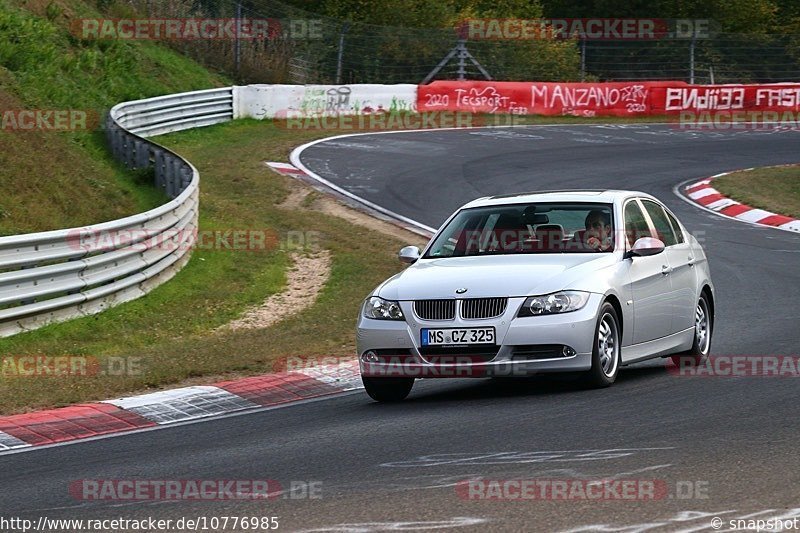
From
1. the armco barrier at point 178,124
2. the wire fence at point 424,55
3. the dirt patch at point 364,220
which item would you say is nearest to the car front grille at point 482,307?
the armco barrier at point 178,124

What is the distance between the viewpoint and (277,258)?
63.4 feet

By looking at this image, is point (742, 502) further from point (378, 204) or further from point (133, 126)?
point (133, 126)

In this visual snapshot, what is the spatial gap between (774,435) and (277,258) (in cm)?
1229

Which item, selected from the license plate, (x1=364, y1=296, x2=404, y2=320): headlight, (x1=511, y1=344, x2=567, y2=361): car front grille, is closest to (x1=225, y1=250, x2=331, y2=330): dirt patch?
(x1=364, y1=296, x2=404, y2=320): headlight

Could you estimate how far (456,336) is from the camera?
9.44 metres

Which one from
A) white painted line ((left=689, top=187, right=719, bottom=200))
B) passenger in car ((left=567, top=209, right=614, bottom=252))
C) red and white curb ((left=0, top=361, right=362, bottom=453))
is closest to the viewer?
red and white curb ((left=0, top=361, right=362, bottom=453))

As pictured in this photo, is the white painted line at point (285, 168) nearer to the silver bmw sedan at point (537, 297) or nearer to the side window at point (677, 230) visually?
the side window at point (677, 230)

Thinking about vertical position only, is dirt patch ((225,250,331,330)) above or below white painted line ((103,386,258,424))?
below

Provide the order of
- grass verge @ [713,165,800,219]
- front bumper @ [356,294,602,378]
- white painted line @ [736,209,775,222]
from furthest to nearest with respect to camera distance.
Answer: grass verge @ [713,165,800,219]
white painted line @ [736,209,775,222]
front bumper @ [356,294,602,378]

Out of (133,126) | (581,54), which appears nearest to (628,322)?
(133,126)

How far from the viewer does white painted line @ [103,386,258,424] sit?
981 centimetres

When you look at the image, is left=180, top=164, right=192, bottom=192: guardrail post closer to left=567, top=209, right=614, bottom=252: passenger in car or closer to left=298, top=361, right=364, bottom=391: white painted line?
left=298, top=361, right=364, bottom=391: white painted line

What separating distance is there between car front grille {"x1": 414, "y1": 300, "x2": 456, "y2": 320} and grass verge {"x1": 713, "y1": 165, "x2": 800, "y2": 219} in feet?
47.9

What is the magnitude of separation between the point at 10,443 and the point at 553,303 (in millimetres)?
3740
